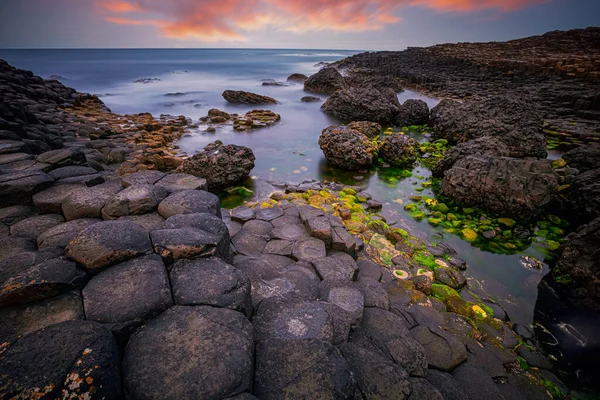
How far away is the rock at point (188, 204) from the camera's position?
313cm

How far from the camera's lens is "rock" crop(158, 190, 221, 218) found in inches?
123

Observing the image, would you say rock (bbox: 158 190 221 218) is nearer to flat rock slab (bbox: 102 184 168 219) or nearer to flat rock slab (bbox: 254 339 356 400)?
flat rock slab (bbox: 102 184 168 219)

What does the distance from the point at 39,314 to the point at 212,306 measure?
113 centimetres

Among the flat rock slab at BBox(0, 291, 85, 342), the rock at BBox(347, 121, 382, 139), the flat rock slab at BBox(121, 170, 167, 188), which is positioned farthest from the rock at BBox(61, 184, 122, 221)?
the rock at BBox(347, 121, 382, 139)

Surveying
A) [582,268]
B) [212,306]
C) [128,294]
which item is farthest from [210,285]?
[582,268]

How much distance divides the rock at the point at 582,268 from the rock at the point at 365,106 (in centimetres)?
1041

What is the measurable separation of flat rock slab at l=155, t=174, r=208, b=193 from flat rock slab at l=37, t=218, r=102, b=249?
1.05 meters

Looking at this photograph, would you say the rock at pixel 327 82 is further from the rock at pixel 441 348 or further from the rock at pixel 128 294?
the rock at pixel 128 294

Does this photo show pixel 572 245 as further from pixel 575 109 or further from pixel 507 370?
pixel 575 109

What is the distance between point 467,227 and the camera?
5.42 meters

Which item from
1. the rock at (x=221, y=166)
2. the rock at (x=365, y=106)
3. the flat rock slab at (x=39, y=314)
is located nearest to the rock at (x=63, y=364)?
the flat rock slab at (x=39, y=314)

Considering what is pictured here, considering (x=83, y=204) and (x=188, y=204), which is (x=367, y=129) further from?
(x=83, y=204)

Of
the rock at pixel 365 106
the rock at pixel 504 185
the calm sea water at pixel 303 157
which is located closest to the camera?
the calm sea water at pixel 303 157

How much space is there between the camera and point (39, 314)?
182cm
